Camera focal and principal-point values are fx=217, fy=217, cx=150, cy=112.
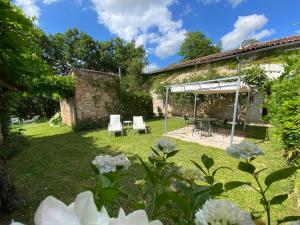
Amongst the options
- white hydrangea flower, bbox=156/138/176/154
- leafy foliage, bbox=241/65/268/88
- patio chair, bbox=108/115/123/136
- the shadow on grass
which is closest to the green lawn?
the shadow on grass

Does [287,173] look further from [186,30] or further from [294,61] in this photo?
[186,30]

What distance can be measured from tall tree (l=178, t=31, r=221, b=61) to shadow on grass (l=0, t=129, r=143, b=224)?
30.5 meters

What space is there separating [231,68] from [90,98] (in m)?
8.96

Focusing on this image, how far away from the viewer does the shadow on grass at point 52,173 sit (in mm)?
3764

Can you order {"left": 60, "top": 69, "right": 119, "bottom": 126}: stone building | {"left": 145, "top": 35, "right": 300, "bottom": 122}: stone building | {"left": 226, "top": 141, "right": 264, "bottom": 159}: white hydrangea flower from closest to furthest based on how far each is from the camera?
{"left": 226, "top": 141, "right": 264, "bottom": 159}: white hydrangea flower → {"left": 145, "top": 35, "right": 300, "bottom": 122}: stone building → {"left": 60, "top": 69, "right": 119, "bottom": 126}: stone building

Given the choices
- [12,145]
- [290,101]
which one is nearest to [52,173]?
[12,145]

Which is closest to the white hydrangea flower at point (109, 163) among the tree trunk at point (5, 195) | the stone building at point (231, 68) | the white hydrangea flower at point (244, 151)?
the white hydrangea flower at point (244, 151)

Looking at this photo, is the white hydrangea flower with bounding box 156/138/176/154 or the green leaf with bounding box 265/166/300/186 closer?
the green leaf with bounding box 265/166/300/186

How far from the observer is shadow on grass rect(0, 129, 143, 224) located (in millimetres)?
3764

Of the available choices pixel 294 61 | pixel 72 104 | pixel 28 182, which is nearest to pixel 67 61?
pixel 72 104

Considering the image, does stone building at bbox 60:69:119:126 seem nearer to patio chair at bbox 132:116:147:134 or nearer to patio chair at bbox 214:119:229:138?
patio chair at bbox 132:116:147:134

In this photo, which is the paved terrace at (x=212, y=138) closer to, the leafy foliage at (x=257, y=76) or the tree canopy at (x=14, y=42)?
the leafy foliage at (x=257, y=76)

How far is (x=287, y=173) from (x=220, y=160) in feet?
18.6

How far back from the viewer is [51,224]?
332mm
